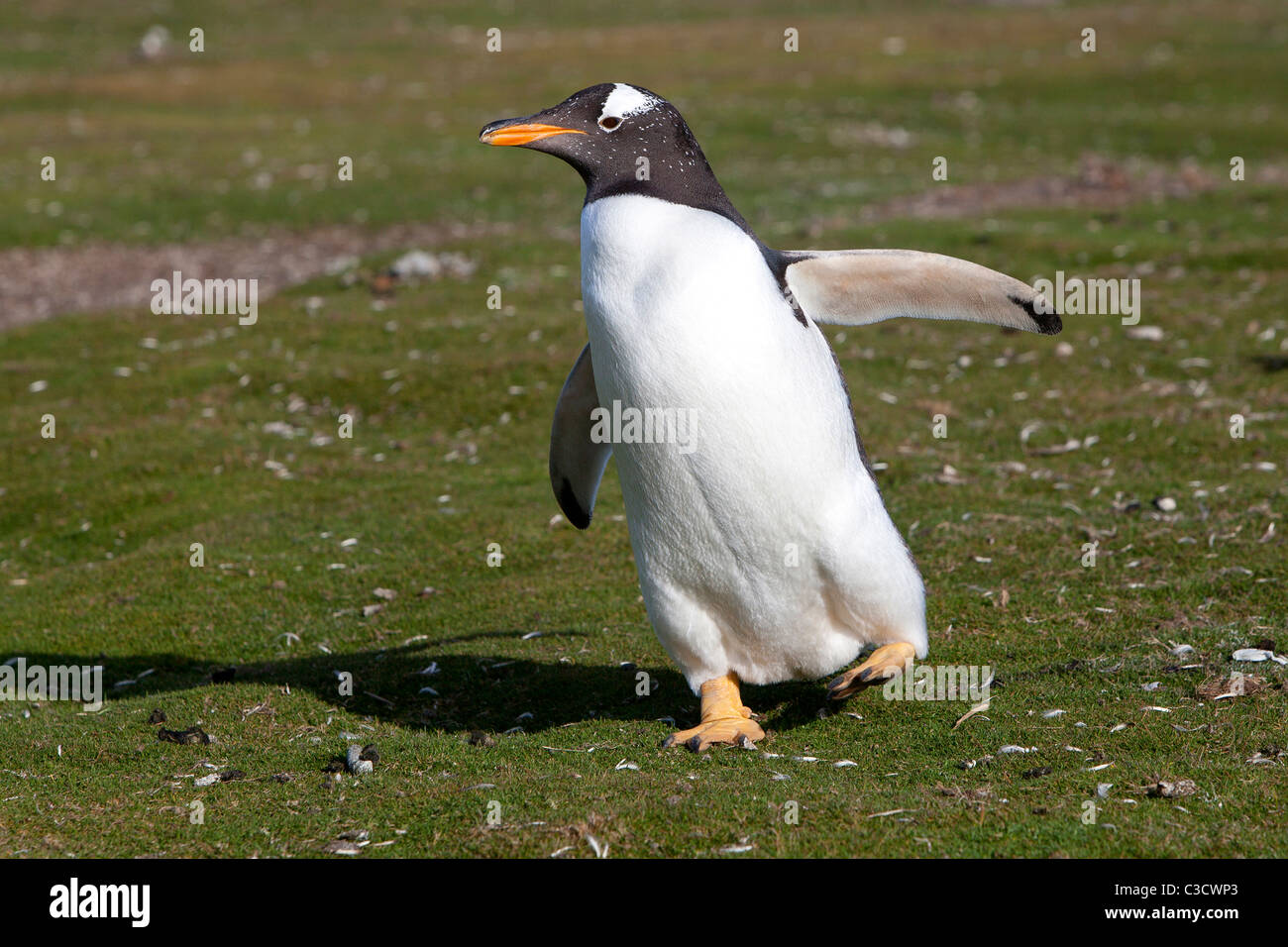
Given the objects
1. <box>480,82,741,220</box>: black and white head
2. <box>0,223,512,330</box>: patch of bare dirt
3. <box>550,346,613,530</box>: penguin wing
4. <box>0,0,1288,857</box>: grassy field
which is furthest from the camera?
<box>0,223,512,330</box>: patch of bare dirt

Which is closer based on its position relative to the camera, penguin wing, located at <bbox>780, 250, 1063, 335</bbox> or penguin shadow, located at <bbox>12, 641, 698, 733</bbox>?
penguin wing, located at <bbox>780, 250, 1063, 335</bbox>

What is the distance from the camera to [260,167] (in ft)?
84.2

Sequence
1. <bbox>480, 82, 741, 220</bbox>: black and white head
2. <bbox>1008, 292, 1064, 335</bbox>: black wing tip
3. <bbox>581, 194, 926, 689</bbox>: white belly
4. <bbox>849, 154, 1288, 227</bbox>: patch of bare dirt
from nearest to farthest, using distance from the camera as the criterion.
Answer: <bbox>581, 194, 926, 689</bbox>: white belly, <bbox>480, 82, 741, 220</bbox>: black and white head, <bbox>1008, 292, 1064, 335</bbox>: black wing tip, <bbox>849, 154, 1288, 227</bbox>: patch of bare dirt

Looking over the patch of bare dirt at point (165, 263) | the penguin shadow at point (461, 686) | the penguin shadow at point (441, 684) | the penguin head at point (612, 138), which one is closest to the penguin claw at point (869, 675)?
the penguin shadow at point (461, 686)

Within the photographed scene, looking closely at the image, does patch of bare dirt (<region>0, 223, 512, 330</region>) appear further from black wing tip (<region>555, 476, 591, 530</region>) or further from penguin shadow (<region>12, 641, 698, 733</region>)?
black wing tip (<region>555, 476, 591, 530</region>)

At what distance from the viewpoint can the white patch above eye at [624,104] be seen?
18.3 feet

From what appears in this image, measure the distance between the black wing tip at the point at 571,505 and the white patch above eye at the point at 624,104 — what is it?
1.90 meters

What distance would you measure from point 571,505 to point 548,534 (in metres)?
3.10

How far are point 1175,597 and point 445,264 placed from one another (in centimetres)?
1248

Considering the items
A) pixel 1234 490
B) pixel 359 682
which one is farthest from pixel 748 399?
pixel 1234 490

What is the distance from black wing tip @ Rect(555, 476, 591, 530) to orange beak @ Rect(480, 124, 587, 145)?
72.4 inches

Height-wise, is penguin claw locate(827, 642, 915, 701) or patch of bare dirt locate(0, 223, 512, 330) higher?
patch of bare dirt locate(0, 223, 512, 330)

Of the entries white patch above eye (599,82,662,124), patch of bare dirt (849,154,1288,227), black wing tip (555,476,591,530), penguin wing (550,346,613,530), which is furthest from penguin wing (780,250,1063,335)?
patch of bare dirt (849,154,1288,227)

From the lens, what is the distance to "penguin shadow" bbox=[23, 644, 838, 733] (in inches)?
→ 257
